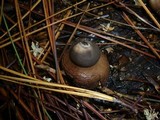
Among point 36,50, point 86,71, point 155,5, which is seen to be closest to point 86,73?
point 86,71

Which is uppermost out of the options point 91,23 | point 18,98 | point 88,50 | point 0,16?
point 0,16

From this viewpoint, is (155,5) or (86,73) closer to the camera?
(86,73)

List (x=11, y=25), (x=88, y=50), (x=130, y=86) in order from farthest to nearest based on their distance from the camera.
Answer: (x=11, y=25) < (x=130, y=86) < (x=88, y=50)

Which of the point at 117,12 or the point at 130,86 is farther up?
the point at 117,12

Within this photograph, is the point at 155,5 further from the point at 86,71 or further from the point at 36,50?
the point at 36,50

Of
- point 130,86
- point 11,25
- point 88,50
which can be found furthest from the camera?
point 11,25

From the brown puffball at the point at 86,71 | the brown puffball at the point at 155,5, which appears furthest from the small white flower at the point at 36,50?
the brown puffball at the point at 155,5

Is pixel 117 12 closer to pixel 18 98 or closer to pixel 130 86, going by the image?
pixel 130 86

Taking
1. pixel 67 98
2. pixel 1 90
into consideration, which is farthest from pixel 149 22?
pixel 1 90
